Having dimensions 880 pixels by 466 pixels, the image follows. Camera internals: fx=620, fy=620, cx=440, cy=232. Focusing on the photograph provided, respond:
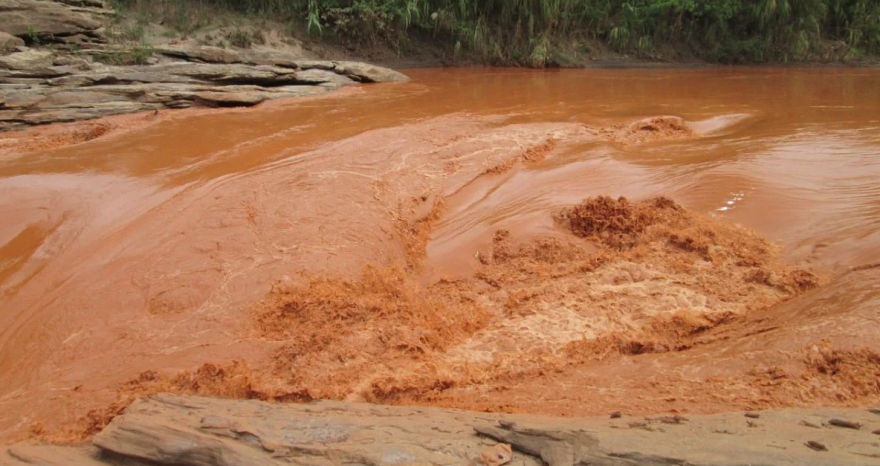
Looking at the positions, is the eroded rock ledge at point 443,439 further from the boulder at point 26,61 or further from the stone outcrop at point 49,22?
the stone outcrop at point 49,22

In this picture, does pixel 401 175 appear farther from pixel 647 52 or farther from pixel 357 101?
pixel 647 52

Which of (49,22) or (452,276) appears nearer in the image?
(452,276)

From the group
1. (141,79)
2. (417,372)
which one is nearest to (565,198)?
(417,372)

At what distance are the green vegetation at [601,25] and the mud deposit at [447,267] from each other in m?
8.89

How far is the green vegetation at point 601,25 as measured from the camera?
599 inches

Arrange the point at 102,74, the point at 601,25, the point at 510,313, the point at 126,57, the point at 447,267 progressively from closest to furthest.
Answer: the point at 510,313
the point at 447,267
the point at 102,74
the point at 126,57
the point at 601,25

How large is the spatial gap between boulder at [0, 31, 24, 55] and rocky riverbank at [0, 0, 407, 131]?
13 millimetres

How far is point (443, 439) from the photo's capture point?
1.95 metres

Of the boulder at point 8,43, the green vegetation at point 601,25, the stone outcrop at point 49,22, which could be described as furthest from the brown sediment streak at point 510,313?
the green vegetation at point 601,25

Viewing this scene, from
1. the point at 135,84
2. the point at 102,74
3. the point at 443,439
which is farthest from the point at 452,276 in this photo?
the point at 102,74

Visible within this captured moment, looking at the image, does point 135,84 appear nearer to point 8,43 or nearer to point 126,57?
point 126,57

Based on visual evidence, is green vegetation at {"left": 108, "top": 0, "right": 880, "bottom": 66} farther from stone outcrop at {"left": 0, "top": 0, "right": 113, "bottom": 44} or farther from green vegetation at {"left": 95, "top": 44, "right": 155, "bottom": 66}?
green vegetation at {"left": 95, "top": 44, "right": 155, "bottom": 66}

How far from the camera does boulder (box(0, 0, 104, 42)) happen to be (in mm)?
10227

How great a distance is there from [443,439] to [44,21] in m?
11.6
